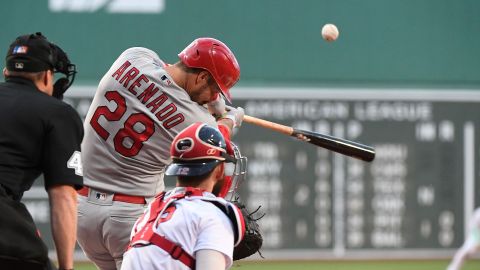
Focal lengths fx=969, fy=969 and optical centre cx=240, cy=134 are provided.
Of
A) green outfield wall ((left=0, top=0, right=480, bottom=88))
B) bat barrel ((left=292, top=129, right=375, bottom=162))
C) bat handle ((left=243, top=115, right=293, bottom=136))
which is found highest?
green outfield wall ((left=0, top=0, right=480, bottom=88))

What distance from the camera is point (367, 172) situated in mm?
9664

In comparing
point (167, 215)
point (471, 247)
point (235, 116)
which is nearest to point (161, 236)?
point (167, 215)

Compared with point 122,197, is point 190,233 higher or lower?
lower

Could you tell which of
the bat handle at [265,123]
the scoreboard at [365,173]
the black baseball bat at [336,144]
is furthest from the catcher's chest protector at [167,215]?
the scoreboard at [365,173]

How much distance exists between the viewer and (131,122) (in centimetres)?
486

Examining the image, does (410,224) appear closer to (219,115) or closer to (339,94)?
(339,94)

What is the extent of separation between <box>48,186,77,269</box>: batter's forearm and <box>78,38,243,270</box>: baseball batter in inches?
46.2

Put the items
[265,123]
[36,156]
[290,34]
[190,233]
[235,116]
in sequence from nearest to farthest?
[190,233], [36,156], [235,116], [265,123], [290,34]

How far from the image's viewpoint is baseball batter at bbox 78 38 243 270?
15.8ft

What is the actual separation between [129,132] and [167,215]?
4.50ft

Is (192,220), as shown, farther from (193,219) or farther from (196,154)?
(196,154)

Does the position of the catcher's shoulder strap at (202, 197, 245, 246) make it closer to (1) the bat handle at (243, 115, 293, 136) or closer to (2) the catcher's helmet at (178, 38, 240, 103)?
(2) the catcher's helmet at (178, 38, 240, 103)

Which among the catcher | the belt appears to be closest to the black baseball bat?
the belt

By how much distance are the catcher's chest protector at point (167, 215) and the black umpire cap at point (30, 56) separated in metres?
0.69
